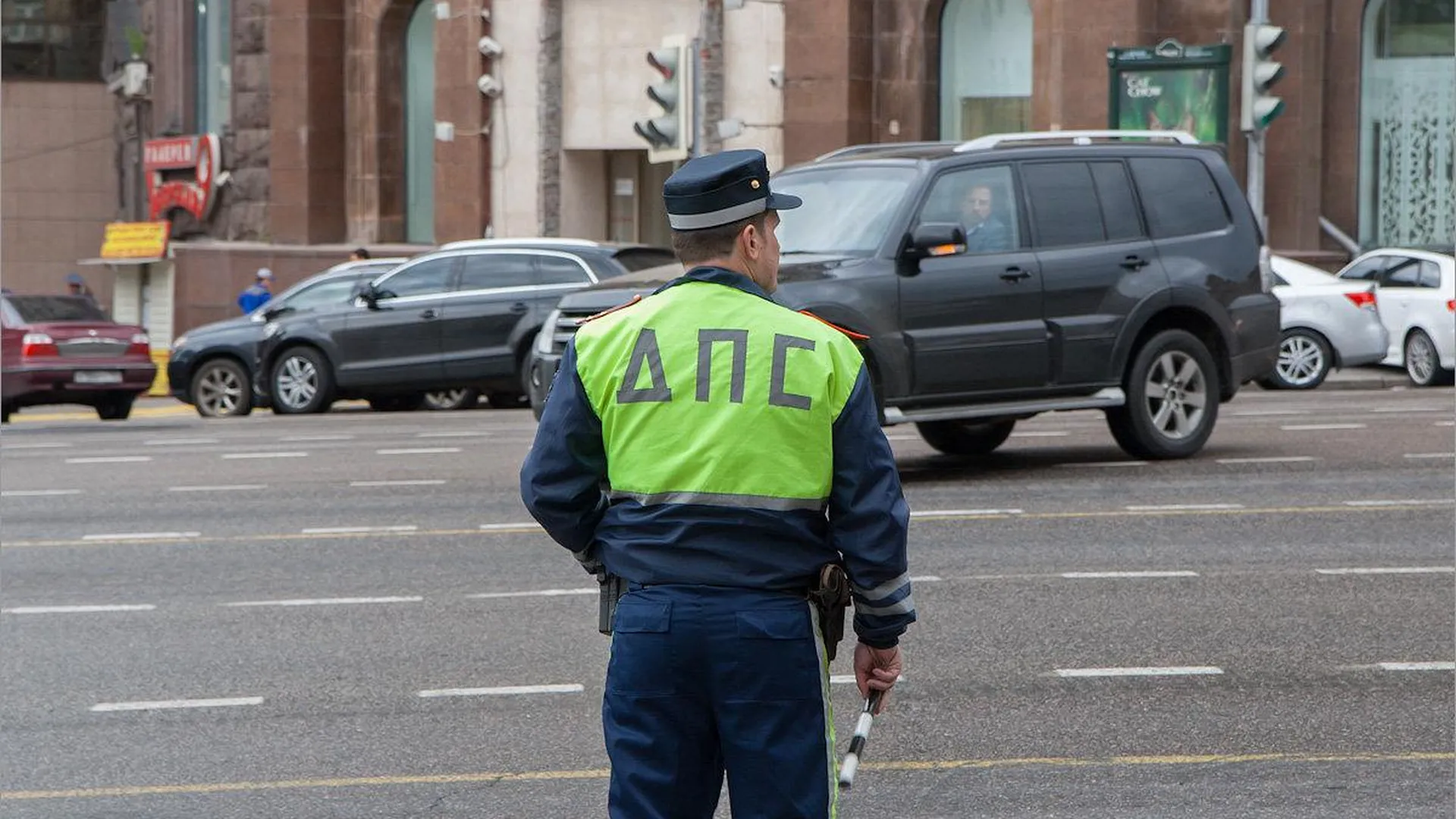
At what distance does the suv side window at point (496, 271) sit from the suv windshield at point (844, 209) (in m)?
8.14

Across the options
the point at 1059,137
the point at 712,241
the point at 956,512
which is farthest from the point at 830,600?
the point at 1059,137

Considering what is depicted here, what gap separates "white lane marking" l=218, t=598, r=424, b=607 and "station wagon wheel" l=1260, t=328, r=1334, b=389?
15710mm

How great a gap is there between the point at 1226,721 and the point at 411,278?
16064mm

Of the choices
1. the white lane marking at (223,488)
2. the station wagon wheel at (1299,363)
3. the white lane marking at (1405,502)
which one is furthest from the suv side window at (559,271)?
the white lane marking at (1405,502)

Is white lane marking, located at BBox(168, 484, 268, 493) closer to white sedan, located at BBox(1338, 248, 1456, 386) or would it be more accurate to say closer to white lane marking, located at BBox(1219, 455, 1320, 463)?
white lane marking, located at BBox(1219, 455, 1320, 463)

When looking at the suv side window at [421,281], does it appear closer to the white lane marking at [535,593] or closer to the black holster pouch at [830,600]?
the white lane marking at [535,593]

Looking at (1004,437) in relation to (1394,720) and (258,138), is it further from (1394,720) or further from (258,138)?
(258,138)

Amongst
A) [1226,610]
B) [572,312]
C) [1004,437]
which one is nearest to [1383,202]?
[1004,437]

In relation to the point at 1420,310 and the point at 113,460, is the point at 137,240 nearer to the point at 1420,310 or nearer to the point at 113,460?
the point at 113,460

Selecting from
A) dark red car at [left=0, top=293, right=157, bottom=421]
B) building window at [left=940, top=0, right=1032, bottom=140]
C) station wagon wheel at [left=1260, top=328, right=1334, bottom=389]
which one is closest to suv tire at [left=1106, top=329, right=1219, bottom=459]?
station wagon wheel at [left=1260, top=328, right=1334, bottom=389]

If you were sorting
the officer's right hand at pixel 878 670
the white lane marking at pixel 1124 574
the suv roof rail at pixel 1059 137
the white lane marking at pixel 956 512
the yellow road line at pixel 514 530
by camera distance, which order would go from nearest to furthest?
the officer's right hand at pixel 878 670
the white lane marking at pixel 1124 574
the yellow road line at pixel 514 530
the white lane marking at pixel 956 512
the suv roof rail at pixel 1059 137

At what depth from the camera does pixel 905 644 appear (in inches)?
341

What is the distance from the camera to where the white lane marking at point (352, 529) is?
485 inches

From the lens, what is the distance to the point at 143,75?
44.1m
